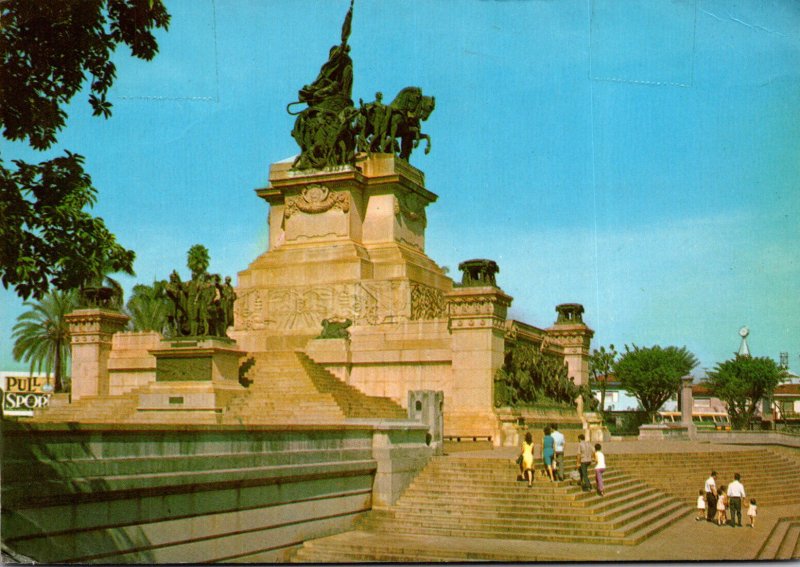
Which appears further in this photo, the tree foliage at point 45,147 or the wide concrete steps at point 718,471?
the wide concrete steps at point 718,471

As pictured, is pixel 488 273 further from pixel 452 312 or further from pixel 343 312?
pixel 343 312

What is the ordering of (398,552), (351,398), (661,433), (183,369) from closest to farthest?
(398,552) → (183,369) → (351,398) → (661,433)

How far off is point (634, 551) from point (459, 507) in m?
4.12

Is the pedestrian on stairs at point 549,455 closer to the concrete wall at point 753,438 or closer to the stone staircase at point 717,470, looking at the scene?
the stone staircase at point 717,470

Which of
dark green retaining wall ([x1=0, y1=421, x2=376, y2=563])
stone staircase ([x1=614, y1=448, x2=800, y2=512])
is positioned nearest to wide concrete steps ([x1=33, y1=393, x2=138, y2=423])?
dark green retaining wall ([x1=0, y1=421, x2=376, y2=563])

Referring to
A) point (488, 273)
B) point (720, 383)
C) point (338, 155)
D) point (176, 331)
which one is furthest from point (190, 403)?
point (720, 383)

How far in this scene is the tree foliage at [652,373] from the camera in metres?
82.5

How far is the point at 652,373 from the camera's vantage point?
8269 centimetres

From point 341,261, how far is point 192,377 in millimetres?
10567

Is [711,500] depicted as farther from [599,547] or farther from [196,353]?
[196,353]

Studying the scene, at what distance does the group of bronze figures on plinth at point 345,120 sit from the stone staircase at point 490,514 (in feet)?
75.6

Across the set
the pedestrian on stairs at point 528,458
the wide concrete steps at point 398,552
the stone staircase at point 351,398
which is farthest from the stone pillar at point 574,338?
the wide concrete steps at point 398,552

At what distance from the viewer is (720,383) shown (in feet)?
278

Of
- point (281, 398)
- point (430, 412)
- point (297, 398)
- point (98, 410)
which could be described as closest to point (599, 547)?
point (430, 412)
